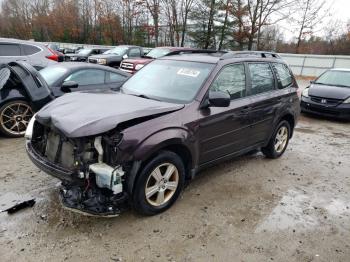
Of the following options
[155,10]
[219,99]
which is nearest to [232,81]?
[219,99]

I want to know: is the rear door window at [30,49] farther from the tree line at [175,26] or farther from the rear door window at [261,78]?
the tree line at [175,26]

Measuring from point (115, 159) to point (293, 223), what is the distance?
7.27 ft

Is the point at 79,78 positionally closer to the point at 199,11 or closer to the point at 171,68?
the point at 171,68

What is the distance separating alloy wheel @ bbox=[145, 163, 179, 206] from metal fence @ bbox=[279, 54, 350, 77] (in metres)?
22.3

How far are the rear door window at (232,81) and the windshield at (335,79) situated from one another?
6727 millimetres

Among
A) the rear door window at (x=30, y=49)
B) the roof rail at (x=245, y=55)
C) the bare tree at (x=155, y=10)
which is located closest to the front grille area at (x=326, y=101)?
the roof rail at (x=245, y=55)

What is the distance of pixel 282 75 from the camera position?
5.45 m

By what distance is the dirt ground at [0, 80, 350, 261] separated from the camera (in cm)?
294

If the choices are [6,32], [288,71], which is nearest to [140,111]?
[288,71]

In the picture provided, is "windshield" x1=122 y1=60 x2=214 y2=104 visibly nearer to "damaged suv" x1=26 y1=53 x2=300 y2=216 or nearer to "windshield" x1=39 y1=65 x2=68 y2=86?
"damaged suv" x1=26 y1=53 x2=300 y2=216

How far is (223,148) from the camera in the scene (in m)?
4.26

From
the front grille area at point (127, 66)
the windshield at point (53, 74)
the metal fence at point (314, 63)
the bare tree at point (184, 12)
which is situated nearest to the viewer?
the windshield at point (53, 74)

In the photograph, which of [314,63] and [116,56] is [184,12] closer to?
[314,63]

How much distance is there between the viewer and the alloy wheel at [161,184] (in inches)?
133
